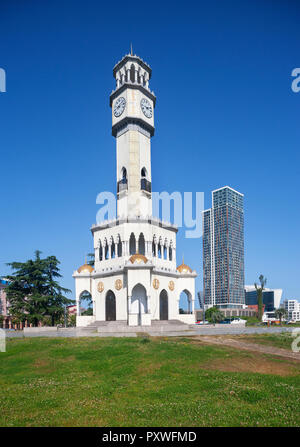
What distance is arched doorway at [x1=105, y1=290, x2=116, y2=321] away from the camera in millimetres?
47406

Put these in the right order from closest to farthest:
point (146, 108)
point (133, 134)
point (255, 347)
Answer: point (255, 347) → point (133, 134) → point (146, 108)

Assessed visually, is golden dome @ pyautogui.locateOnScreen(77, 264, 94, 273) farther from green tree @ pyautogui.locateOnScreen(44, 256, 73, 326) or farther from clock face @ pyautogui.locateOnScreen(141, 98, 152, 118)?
clock face @ pyautogui.locateOnScreen(141, 98, 152, 118)

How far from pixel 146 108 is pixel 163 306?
28954mm

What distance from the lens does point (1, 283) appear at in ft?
303

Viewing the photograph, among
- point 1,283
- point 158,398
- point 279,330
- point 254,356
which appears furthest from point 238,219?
point 158,398

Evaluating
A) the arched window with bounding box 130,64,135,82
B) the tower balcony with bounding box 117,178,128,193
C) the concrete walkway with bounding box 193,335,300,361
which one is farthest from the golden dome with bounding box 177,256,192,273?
the arched window with bounding box 130,64,135,82

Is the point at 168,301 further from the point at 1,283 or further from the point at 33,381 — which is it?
the point at 1,283

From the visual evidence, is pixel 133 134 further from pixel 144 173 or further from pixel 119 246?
pixel 119 246

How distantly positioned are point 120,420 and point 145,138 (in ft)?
150

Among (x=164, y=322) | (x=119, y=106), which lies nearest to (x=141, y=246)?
(x=164, y=322)

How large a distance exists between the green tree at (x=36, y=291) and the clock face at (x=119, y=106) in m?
23.2

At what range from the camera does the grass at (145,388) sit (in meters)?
12.4

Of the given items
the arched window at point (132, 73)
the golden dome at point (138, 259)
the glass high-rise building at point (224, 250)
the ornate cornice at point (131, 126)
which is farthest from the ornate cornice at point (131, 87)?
the glass high-rise building at point (224, 250)

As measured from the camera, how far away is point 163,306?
49469mm
